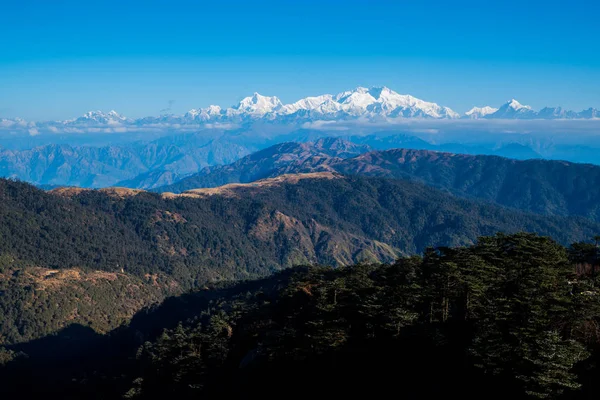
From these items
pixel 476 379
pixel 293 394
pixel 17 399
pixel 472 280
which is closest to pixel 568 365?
pixel 476 379

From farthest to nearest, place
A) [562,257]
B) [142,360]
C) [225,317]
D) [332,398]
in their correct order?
[142,360] → [225,317] → [562,257] → [332,398]

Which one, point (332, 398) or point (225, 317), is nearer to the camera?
point (332, 398)

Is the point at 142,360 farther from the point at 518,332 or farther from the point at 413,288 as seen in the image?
the point at 518,332

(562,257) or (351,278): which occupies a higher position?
(562,257)

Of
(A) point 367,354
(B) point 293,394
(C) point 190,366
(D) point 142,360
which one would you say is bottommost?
(D) point 142,360

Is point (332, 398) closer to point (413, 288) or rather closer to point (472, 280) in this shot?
point (413, 288)

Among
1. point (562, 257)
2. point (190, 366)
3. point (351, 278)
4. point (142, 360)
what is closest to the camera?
point (562, 257)

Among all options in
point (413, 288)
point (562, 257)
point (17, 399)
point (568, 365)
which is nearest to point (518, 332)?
point (568, 365)
